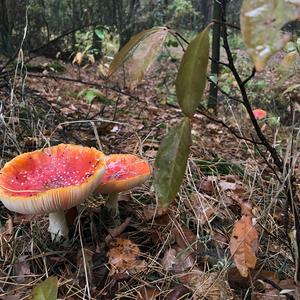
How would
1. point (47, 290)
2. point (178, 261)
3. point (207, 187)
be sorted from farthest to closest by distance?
point (207, 187) < point (178, 261) < point (47, 290)

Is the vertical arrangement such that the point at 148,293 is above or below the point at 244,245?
below

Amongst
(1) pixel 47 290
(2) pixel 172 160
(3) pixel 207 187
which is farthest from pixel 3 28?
(2) pixel 172 160

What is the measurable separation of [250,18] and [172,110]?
3981 millimetres

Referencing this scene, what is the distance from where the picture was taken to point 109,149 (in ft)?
8.07

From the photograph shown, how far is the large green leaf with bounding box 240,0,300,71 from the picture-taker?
60 cm

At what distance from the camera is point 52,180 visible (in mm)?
1659

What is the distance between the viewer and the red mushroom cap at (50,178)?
4.66ft

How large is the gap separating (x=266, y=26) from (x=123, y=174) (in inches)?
47.5

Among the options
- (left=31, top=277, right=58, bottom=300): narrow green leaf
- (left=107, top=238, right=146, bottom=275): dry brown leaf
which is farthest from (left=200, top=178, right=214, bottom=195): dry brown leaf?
(left=31, top=277, right=58, bottom=300): narrow green leaf

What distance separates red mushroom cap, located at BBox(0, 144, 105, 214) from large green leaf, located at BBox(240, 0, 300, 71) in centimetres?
94

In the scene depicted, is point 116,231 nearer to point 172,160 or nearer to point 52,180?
point 52,180

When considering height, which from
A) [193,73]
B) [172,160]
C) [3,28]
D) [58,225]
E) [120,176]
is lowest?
[3,28]

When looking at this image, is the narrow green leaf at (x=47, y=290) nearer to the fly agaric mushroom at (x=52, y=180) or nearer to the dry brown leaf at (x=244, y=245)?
the fly agaric mushroom at (x=52, y=180)

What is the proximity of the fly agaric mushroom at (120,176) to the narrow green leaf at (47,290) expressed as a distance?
0.46m
